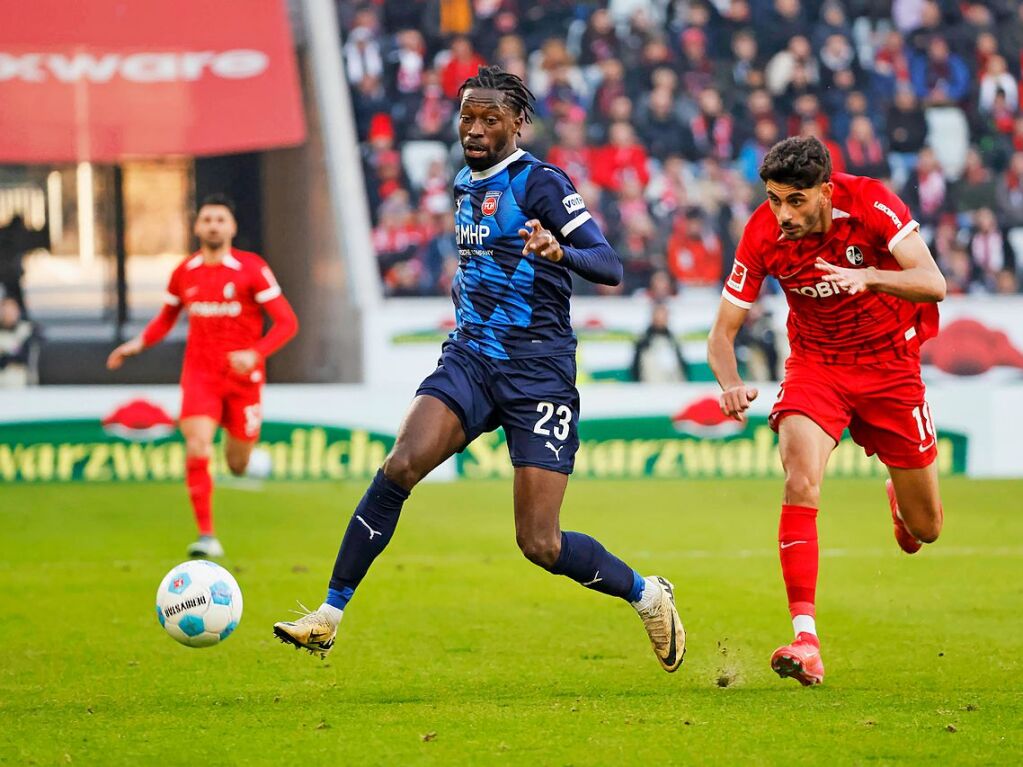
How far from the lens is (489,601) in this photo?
8.98 metres

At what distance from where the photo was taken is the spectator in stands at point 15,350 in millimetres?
18688

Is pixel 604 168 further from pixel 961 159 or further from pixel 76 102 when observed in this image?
pixel 76 102

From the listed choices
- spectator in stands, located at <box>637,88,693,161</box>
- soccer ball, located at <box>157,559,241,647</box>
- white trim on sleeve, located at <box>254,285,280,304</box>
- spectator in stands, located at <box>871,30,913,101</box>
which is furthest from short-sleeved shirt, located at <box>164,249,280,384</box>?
spectator in stands, located at <box>871,30,913,101</box>

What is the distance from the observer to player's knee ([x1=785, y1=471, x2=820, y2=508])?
6.52m

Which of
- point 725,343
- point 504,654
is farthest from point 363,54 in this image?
point 725,343

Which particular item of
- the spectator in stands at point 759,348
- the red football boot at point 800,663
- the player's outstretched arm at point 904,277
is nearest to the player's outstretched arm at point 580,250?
the player's outstretched arm at point 904,277

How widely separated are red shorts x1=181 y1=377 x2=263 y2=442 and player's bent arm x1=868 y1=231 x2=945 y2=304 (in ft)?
18.4

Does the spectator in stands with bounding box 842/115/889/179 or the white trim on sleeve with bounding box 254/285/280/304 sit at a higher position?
the spectator in stands with bounding box 842/115/889/179

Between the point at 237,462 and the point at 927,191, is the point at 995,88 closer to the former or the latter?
the point at 927,191

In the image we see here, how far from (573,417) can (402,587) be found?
10.5 feet

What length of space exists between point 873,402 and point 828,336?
0.33 metres

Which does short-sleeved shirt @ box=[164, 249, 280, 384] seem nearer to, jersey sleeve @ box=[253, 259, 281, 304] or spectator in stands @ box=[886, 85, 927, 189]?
jersey sleeve @ box=[253, 259, 281, 304]

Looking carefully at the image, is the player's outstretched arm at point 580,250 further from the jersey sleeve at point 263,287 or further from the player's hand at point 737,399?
the jersey sleeve at point 263,287

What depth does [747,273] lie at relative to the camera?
268 inches
